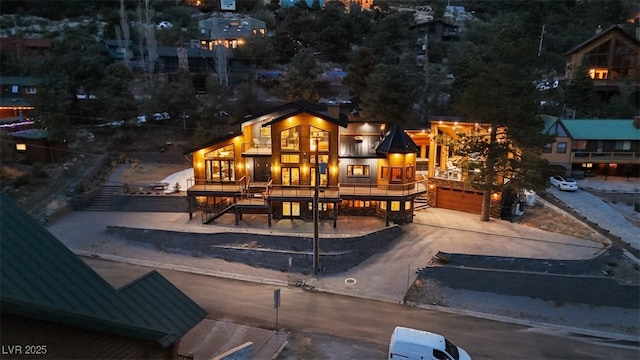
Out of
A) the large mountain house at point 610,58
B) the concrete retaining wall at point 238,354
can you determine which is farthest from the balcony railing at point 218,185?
the large mountain house at point 610,58

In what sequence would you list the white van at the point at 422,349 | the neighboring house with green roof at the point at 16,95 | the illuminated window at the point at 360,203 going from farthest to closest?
1. the neighboring house with green roof at the point at 16,95
2. the illuminated window at the point at 360,203
3. the white van at the point at 422,349

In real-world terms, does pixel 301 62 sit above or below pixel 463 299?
above

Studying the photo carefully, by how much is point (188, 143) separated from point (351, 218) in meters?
19.4

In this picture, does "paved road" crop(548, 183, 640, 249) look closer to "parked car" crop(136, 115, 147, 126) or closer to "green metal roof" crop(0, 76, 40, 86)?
"parked car" crop(136, 115, 147, 126)

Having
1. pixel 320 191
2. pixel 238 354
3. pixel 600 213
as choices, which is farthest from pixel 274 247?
pixel 600 213

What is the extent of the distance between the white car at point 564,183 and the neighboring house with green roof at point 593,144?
10.0 feet

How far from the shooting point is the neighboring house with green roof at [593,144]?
40.3m

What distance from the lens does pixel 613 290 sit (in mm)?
22359

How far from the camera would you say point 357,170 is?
31.0 meters

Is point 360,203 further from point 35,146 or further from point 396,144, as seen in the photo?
point 35,146

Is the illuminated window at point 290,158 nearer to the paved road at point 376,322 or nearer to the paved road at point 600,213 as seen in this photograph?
the paved road at point 376,322

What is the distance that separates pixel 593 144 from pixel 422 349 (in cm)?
3427

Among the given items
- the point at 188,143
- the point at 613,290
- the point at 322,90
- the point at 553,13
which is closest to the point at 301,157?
the point at 188,143

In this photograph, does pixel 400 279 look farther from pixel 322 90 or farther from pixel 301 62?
pixel 322 90
